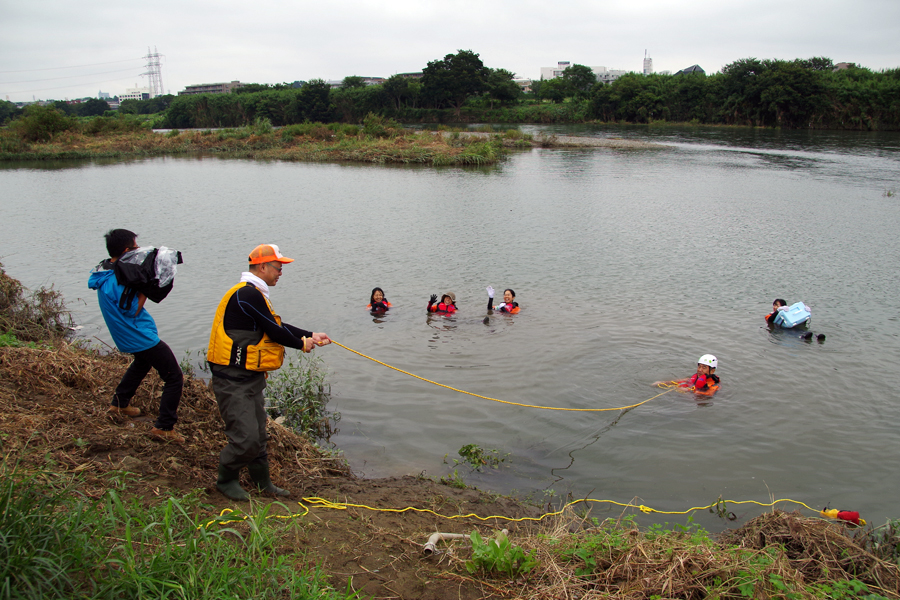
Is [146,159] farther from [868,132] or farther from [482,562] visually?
[868,132]

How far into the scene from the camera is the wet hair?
4996 mm

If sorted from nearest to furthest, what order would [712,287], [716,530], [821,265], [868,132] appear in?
[716,530]
[712,287]
[821,265]
[868,132]

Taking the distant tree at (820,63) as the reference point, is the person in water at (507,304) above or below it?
below

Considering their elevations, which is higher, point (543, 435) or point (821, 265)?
point (821, 265)

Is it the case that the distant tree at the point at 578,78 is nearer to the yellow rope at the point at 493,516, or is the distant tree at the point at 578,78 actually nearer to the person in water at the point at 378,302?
the person in water at the point at 378,302

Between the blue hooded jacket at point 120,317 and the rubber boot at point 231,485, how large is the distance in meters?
1.42

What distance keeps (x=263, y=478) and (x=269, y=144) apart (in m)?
52.5

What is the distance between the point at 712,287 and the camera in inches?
549

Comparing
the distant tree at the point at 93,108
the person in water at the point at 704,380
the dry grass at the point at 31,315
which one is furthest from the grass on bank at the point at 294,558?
the distant tree at the point at 93,108

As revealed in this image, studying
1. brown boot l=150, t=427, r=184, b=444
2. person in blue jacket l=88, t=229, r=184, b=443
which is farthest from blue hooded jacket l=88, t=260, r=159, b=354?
brown boot l=150, t=427, r=184, b=444

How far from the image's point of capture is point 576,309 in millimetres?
12539

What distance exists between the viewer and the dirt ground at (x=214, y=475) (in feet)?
12.4

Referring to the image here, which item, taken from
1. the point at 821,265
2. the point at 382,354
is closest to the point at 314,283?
the point at 382,354

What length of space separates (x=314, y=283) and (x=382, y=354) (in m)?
4.84
